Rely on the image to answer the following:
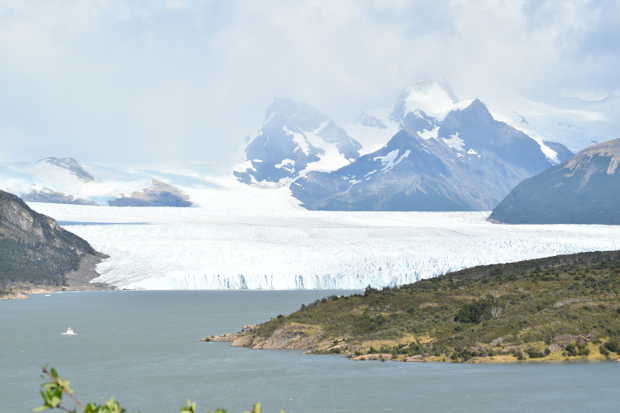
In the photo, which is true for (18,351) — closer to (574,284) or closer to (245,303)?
(574,284)

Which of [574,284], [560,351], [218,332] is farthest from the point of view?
[218,332]

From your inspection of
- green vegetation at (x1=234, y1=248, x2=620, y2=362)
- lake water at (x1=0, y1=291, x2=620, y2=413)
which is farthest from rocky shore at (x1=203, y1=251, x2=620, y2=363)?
lake water at (x1=0, y1=291, x2=620, y2=413)

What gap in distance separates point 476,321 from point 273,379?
914 inches

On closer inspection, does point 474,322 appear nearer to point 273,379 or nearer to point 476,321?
point 476,321

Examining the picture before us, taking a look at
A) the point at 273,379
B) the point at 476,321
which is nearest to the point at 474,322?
Answer: the point at 476,321

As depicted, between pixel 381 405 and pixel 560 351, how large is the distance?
2423 cm

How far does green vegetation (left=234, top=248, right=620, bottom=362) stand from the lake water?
147 inches

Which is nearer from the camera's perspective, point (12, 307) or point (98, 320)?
point (98, 320)

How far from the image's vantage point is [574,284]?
9906 centimetres

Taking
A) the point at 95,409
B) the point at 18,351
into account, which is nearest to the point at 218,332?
the point at 18,351

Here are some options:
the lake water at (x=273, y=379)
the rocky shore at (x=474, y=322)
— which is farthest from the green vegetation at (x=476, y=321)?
the lake water at (x=273, y=379)

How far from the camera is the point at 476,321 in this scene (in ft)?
287

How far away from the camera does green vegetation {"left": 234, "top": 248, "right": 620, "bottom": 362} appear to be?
8012 cm

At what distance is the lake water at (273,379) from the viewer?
2386 inches
